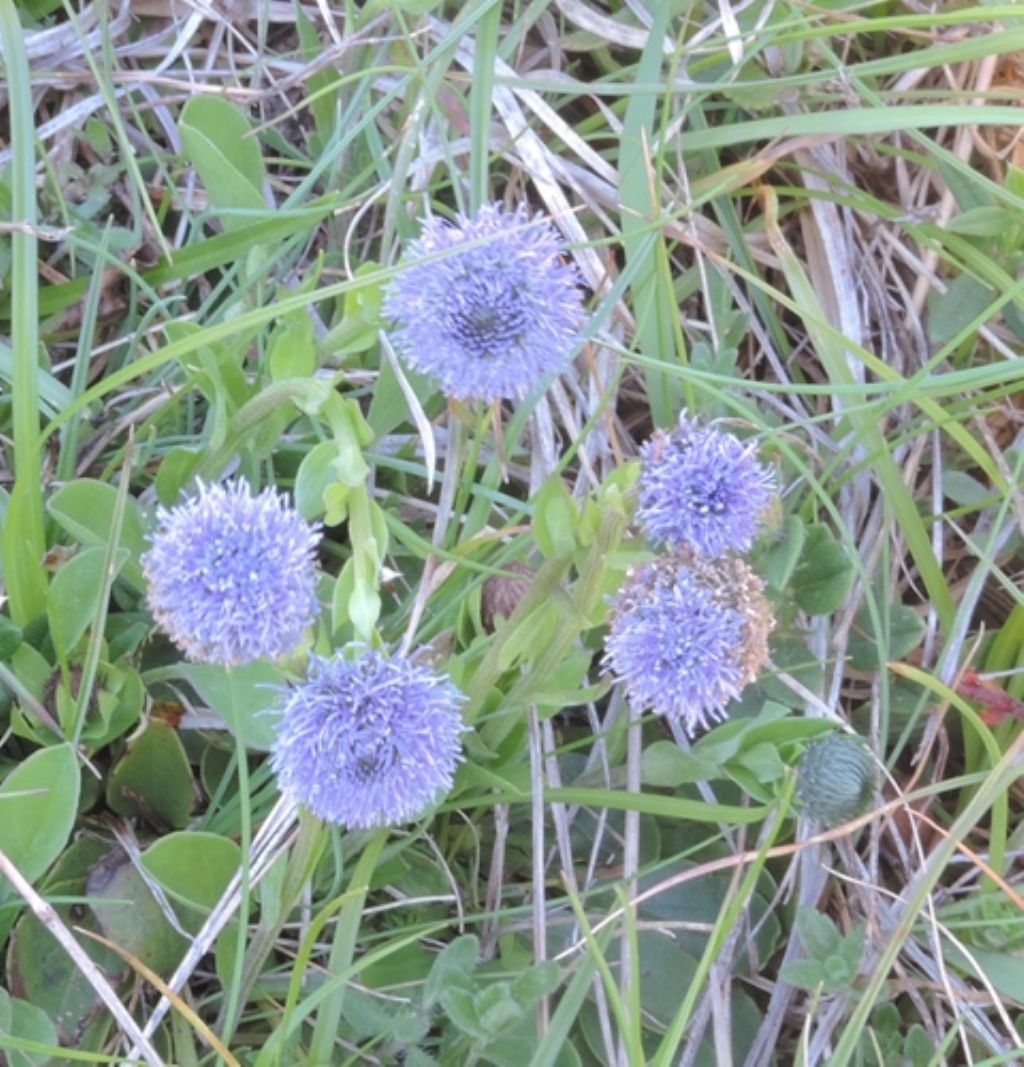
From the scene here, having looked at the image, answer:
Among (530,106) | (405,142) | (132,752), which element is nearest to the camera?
(132,752)

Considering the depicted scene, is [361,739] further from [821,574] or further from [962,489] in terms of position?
[962,489]

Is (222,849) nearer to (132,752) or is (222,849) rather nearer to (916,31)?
(132,752)

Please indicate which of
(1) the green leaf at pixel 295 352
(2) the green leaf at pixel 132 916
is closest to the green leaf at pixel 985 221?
(1) the green leaf at pixel 295 352

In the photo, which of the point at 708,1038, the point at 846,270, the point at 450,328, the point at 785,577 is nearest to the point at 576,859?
the point at 708,1038

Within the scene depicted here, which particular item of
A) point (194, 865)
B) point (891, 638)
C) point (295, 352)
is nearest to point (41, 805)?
point (194, 865)

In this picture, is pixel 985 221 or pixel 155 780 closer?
pixel 155 780

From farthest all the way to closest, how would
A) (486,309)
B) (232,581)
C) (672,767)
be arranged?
(672,767)
(486,309)
(232,581)
